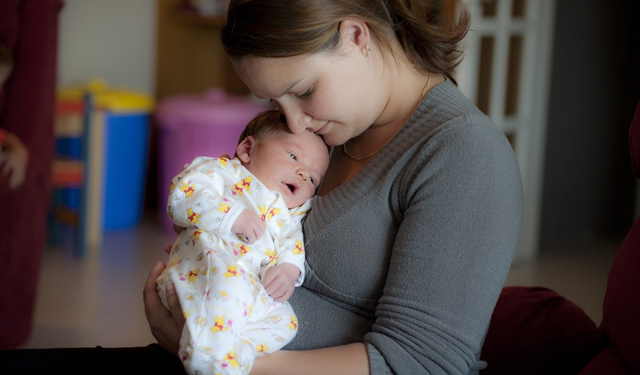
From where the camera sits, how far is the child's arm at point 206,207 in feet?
3.93

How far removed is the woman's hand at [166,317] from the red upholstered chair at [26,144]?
1.55m

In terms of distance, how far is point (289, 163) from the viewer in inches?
52.2

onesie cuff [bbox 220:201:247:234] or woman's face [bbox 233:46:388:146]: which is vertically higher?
woman's face [bbox 233:46:388:146]

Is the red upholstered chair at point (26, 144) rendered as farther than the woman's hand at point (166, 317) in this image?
Yes

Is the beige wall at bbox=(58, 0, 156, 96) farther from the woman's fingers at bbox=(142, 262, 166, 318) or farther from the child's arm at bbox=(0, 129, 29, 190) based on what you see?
the woman's fingers at bbox=(142, 262, 166, 318)

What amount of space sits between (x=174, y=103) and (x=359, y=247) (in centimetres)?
309

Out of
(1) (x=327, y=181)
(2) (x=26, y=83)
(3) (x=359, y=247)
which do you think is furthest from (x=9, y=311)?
(3) (x=359, y=247)

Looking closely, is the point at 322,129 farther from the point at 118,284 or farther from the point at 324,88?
the point at 118,284

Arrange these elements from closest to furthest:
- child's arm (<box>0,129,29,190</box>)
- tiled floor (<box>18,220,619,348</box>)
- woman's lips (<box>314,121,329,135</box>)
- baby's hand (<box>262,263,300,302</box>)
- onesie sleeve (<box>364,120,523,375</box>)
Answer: onesie sleeve (<box>364,120,523,375</box>), baby's hand (<box>262,263,300,302</box>), woman's lips (<box>314,121,329,135</box>), child's arm (<box>0,129,29,190</box>), tiled floor (<box>18,220,619,348</box>)

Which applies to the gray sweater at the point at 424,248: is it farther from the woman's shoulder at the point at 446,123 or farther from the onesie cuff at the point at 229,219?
the onesie cuff at the point at 229,219

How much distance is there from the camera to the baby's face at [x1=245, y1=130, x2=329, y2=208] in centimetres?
132

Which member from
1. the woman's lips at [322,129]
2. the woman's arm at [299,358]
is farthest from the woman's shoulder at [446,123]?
the woman's arm at [299,358]

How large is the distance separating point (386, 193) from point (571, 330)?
1.53 ft

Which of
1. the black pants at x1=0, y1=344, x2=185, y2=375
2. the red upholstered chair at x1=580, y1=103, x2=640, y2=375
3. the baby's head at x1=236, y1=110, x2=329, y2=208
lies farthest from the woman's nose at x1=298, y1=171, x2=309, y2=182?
the red upholstered chair at x1=580, y1=103, x2=640, y2=375
